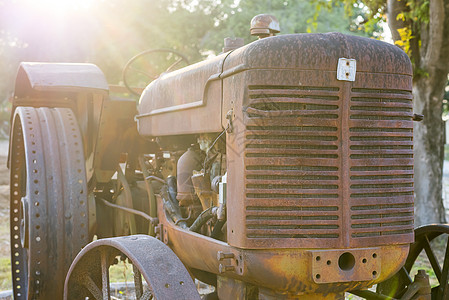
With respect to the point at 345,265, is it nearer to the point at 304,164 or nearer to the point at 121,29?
the point at 304,164

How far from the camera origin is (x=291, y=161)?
227 cm

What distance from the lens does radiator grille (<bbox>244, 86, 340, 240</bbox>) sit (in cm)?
226

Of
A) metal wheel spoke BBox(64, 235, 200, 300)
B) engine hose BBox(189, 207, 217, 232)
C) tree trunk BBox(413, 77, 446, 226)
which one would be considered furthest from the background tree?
metal wheel spoke BBox(64, 235, 200, 300)

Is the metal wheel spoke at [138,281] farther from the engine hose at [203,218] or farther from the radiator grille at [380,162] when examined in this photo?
the radiator grille at [380,162]

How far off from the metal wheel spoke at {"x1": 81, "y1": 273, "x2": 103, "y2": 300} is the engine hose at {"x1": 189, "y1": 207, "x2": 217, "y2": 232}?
55 cm

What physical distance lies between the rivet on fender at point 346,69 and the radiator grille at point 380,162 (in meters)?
0.06

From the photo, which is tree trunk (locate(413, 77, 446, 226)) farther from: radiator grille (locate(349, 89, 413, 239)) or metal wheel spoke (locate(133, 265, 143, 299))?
metal wheel spoke (locate(133, 265, 143, 299))

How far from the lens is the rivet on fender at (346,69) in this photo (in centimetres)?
228

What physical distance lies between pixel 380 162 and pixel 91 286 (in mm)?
1534

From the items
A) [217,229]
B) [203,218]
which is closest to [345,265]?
[217,229]

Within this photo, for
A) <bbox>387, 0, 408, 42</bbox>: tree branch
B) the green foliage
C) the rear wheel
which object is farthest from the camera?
the green foliage

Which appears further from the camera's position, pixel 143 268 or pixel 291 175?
pixel 143 268

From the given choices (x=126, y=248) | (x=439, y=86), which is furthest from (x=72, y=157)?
(x=439, y=86)

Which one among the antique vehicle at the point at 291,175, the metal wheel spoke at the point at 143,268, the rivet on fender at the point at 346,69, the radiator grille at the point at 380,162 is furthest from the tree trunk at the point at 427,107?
the metal wheel spoke at the point at 143,268
